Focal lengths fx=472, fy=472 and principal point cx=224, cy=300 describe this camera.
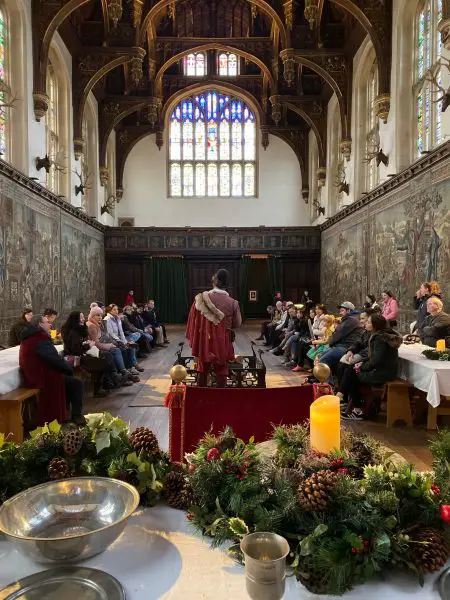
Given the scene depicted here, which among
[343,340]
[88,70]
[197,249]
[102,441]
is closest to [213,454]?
[102,441]

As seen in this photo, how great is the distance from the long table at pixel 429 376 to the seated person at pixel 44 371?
148 inches

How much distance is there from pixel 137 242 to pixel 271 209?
6.52m

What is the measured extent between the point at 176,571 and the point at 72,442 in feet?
2.21

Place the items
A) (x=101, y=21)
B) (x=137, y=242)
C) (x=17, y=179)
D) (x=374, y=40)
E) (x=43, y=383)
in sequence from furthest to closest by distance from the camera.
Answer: (x=137, y=242)
(x=101, y=21)
(x=374, y=40)
(x=17, y=179)
(x=43, y=383)

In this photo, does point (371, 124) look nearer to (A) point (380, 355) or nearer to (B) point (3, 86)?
(B) point (3, 86)

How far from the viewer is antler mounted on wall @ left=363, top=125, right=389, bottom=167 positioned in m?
12.4

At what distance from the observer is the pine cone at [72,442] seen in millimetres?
1697

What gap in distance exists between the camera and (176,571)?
1217 mm

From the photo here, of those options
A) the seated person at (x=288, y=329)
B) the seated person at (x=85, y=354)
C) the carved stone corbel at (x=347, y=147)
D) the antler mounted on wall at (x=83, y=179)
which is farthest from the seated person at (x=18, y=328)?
the carved stone corbel at (x=347, y=147)

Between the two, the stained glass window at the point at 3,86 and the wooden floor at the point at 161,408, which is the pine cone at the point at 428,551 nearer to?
the wooden floor at the point at 161,408

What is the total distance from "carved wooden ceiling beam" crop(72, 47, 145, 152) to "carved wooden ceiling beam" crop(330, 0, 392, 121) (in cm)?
718

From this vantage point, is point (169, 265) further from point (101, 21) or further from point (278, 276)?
point (101, 21)

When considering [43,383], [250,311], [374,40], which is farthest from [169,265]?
[43,383]

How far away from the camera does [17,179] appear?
10.8 m
